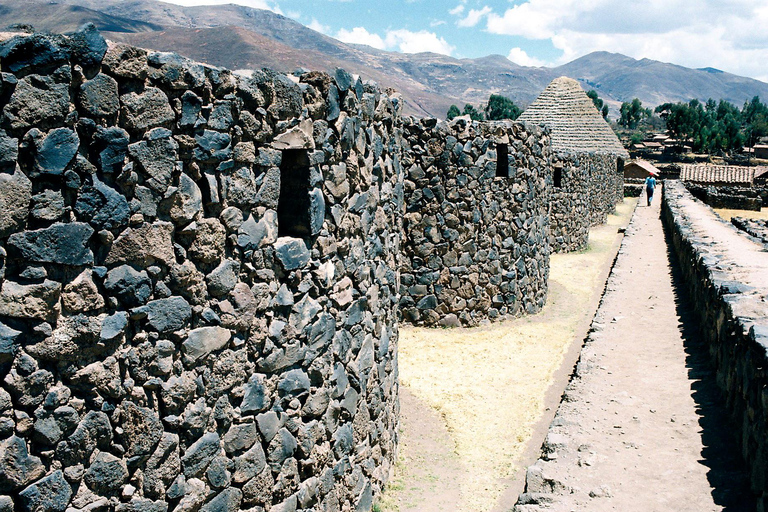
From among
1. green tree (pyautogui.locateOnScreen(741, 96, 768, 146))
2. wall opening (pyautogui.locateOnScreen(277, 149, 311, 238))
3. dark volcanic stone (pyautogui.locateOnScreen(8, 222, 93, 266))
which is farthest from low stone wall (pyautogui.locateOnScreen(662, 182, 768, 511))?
green tree (pyautogui.locateOnScreen(741, 96, 768, 146))

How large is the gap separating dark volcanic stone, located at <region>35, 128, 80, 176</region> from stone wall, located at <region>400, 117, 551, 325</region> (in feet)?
25.8

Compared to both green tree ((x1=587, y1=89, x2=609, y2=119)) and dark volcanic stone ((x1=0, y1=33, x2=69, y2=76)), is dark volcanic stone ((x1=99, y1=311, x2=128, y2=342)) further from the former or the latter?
green tree ((x1=587, y1=89, x2=609, y2=119))

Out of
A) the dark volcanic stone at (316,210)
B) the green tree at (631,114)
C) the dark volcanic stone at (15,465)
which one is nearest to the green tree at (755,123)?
the green tree at (631,114)

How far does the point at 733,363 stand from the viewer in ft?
18.8

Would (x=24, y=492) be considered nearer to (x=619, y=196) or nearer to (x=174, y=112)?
(x=174, y=112)

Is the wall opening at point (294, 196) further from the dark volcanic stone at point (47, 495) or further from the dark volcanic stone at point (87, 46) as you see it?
the dark volcanic stone at point (47, 495)

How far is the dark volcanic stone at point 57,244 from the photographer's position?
8.61 ft

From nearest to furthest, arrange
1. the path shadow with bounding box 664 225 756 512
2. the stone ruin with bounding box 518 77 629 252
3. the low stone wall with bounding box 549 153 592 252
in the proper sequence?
the path shadow with bounding box 664 225 756 512 → the low stone wall with bounding box 549 153 592 252 → the stone ruin with bounding box 518 77 629 252

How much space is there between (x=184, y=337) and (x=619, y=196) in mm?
34004

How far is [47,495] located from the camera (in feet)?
9.18

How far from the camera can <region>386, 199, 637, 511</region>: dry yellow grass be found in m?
6.64

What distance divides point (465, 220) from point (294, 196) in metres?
6.71

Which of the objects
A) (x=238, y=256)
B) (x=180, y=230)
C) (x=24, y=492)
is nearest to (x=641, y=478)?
(x=238, y=256)

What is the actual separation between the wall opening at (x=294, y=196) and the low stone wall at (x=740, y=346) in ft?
11.2
